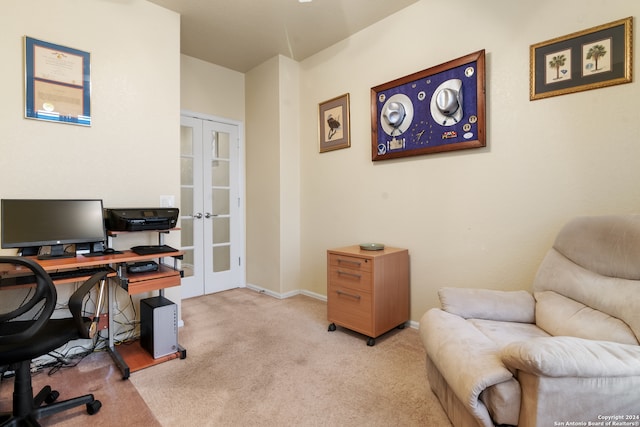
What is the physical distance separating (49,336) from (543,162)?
9.86 feet

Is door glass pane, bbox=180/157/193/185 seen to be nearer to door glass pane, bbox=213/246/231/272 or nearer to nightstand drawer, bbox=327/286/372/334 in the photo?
door glass pane, bbox=213/246/231/272

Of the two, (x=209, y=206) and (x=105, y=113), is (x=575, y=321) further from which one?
(x=209, y=206)

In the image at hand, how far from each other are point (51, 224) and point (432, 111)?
293 cm

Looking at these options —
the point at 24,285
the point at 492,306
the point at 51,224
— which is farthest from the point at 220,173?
the point at 492,306

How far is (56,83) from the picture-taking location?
2.22 m

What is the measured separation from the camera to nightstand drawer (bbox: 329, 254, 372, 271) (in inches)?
96.7

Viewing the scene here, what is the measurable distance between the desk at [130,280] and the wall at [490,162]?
5.93 feet

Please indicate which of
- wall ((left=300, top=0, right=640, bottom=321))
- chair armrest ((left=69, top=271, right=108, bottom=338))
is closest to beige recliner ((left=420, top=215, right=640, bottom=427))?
wall ((left=300, top=0, right=640, bottom=321))

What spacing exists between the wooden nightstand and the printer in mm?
1354

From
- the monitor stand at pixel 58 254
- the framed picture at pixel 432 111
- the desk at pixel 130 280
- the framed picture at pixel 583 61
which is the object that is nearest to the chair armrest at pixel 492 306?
the framed picture at pixel 432 111

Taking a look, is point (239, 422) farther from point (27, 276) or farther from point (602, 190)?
point (602, 190)

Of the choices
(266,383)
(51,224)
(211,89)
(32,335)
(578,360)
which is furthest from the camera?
(211,89)

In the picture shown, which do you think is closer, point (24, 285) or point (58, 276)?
point (24, 285)

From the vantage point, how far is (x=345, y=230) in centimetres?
334
